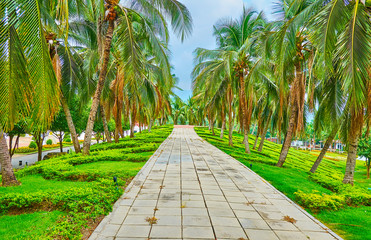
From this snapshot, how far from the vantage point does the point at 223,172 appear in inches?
268

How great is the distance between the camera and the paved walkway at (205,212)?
3041 millimetres

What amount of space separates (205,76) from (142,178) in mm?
9999

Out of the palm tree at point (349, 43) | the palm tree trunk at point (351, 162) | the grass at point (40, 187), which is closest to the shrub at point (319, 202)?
the palm tree at point (349, 43)

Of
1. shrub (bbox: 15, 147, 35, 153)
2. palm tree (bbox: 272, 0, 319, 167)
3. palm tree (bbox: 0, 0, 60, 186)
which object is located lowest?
shrub (bbox: 15, 147, 35, 153)

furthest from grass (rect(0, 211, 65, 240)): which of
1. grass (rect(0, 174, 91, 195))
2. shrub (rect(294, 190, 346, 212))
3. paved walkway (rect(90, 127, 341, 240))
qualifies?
shrub (rect(294, 190, 346, 212))

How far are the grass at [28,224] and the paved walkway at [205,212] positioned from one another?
0.71m

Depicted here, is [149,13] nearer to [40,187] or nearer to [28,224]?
[40,187]

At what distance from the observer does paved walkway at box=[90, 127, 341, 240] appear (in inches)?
120

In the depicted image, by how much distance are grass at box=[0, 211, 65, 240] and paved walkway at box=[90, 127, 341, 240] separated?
2.33 ft

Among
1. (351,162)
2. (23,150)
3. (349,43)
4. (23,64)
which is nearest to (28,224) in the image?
(23,64)

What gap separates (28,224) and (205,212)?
9.04 feet

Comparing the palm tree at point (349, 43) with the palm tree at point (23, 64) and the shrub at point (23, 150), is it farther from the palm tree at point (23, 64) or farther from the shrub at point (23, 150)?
the shrub at point (23, 150)

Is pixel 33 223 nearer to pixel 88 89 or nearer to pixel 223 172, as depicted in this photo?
pixel 223 172

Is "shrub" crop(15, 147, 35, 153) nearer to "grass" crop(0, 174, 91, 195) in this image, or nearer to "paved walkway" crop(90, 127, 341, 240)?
"grass" crop(0, 174, 91, 195)
